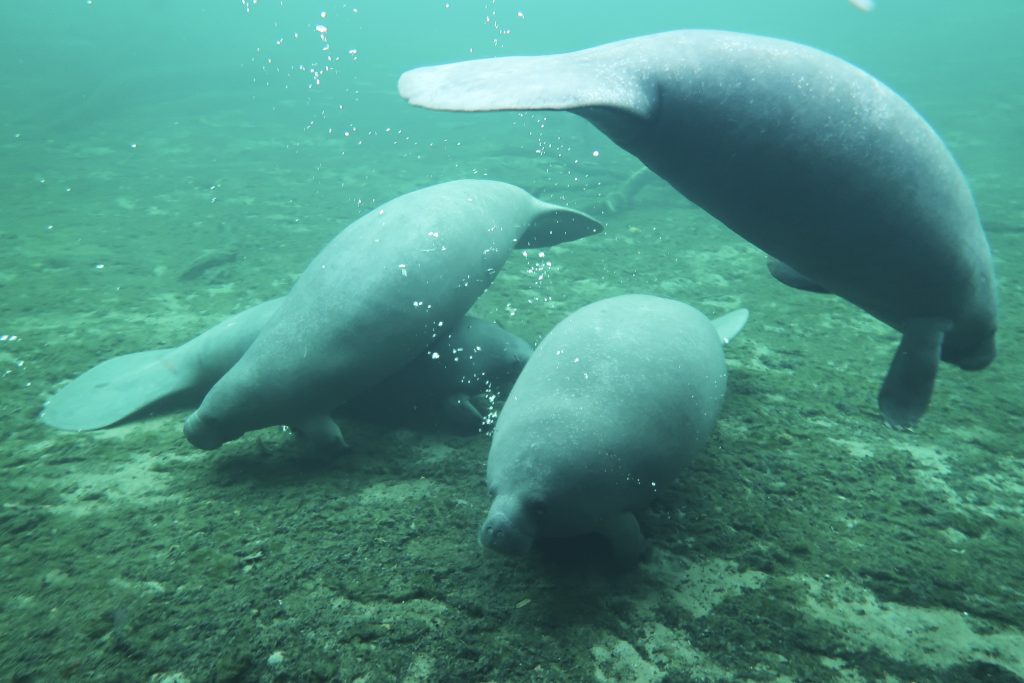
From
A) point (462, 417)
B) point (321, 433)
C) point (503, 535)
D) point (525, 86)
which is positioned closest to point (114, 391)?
point (321, 433)

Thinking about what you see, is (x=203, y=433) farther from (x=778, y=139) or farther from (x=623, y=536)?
(x=778, y=139)

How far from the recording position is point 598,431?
231cm

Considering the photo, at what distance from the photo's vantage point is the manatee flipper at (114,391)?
3596 mm

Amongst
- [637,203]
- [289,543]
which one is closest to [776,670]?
[289,543]

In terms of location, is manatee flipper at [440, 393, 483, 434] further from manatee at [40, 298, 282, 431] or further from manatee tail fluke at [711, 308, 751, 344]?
manatee tail fluke at [711, 308, 751, 344]

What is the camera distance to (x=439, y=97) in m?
2.09

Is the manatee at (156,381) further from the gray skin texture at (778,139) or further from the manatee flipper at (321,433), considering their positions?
the gray skin texture at (778,139)

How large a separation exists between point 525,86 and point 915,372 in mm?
2345

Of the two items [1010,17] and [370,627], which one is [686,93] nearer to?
[370,627]

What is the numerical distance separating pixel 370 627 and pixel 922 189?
2.68 meters

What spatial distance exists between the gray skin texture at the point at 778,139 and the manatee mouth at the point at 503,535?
1417 mm

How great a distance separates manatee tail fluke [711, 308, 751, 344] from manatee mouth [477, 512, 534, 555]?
2.32 metres

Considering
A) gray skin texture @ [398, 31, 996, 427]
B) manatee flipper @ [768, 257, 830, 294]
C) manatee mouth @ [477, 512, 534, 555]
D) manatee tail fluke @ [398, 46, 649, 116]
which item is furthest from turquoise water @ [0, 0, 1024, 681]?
manatee tail fluke @ [398, 46, 649, 116]

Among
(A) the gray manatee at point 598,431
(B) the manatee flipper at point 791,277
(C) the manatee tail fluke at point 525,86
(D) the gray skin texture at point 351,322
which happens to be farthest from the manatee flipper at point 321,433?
(B) the manatee flipper at point 791,277
